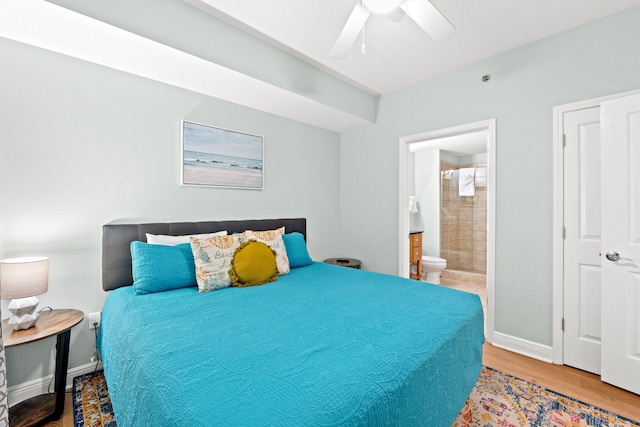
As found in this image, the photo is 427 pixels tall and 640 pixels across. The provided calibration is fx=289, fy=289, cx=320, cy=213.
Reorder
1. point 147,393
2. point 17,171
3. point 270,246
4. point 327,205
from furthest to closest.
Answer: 1. point 327,205
2. point 270,246
3. point 17,171
4. point 147,393

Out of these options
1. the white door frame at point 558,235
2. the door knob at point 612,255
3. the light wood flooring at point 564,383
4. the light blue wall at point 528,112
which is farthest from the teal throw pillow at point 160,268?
the door knob at point 612,255

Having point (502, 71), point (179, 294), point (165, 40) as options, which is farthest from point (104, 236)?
point (502, 71)

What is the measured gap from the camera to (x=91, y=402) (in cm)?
183

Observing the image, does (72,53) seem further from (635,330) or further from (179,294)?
(635,330)

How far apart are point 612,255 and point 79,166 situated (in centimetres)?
382

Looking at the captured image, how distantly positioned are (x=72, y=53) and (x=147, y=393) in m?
2.26

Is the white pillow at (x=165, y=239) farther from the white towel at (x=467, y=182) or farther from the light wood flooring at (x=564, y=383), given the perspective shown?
the white towel at (x=467, y=182)

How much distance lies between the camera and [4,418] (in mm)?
890

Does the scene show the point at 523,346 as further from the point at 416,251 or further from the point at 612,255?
the point at 416,251

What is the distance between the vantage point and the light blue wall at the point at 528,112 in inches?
84.1

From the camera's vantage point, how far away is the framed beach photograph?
8.46 feet

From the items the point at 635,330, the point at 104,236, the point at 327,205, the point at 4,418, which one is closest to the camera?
the point at 4,418

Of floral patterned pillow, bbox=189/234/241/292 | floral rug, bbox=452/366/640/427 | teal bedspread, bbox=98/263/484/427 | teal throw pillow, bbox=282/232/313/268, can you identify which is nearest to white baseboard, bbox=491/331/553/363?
floral rug, bbox=452/366/640/427

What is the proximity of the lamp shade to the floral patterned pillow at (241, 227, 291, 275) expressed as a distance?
1260 millimetres
